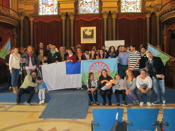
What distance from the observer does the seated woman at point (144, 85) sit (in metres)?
7.85

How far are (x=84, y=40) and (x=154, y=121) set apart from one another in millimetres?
13380

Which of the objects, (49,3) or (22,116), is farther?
(49,3)

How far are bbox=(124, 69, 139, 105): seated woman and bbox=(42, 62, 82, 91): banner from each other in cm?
173

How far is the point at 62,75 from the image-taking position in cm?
892

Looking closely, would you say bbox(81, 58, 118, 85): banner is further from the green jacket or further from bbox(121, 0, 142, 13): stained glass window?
bbox(121, 0, 142, 13): stained glass window

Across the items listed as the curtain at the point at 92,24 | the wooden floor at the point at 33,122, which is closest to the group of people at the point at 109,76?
the wooden floor at the point at 33,122

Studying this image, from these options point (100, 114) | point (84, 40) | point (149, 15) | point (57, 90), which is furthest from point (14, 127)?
point (149, 15)

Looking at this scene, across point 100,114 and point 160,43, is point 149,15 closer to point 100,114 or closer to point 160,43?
point 160,43

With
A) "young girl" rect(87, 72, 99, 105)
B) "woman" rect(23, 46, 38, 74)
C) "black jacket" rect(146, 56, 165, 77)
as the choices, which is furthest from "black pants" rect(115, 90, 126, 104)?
"woman" rect(23, 46, 38, 74)

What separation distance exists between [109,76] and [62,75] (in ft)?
5.77

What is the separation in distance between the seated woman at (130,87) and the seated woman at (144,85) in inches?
5.3

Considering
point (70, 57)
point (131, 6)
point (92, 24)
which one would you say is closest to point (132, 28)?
point (131, 6)

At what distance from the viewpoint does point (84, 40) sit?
1698cm

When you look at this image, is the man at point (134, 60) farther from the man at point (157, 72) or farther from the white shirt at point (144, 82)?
the white shirt at point (144, 82)
